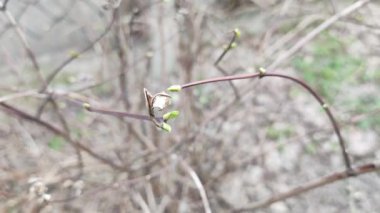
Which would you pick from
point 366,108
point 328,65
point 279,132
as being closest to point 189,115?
point 279,132

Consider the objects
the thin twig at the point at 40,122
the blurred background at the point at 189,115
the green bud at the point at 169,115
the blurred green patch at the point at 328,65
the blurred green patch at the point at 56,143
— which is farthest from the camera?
the blurred green patch at the point at 328,65

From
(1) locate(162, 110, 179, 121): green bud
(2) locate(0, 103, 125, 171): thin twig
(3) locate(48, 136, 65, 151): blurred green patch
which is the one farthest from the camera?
(3) locate(48, 136, 65, 151): blurred green patch

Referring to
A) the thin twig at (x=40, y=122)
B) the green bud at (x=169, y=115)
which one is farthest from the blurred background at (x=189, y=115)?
the green bud at (x=169, y=115)

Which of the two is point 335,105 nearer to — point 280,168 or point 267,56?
point 280,168

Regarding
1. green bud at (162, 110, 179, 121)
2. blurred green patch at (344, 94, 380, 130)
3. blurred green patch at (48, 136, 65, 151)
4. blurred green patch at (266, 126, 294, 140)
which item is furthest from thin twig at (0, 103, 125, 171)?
blurred green patch at (344, 94, 380, 130)

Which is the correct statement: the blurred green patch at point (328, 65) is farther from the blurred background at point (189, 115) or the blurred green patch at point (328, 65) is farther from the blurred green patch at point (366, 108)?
the blurred green patch at point (366, 108)

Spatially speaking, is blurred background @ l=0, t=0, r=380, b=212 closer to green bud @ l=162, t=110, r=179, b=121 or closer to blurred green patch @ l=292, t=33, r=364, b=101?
blurred green patch @ l=292, t=33, r=364, b=101

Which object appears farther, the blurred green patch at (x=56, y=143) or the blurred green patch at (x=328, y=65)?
the blurred green patch at (x=328, y=65)
